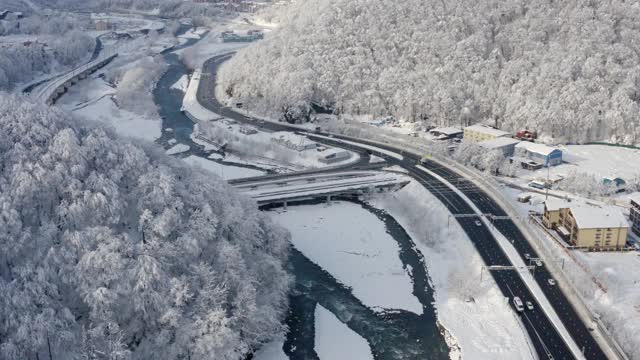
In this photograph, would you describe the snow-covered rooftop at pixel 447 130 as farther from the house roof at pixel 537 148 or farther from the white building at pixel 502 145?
the house roof at pixel 537 148

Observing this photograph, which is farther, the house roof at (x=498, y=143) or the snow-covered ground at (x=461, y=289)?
the house roof at (x=498, y=143)

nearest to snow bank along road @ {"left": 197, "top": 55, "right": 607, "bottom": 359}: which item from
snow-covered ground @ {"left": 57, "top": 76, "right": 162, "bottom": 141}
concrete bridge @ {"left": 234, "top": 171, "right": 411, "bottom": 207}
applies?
concrete bridge @ {"left": 234, "top": 171, "right": 411, "bottom": 207}

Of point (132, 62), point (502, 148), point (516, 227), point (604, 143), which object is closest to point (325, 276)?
point (516, 227)

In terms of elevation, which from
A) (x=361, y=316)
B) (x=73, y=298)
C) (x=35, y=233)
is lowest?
(x=361, y=316)

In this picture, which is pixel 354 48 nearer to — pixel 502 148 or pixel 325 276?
pixel 502 148

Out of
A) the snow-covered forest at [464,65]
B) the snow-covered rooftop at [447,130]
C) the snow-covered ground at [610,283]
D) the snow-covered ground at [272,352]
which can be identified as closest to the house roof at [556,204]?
the snow-covered ground at [610,283]
